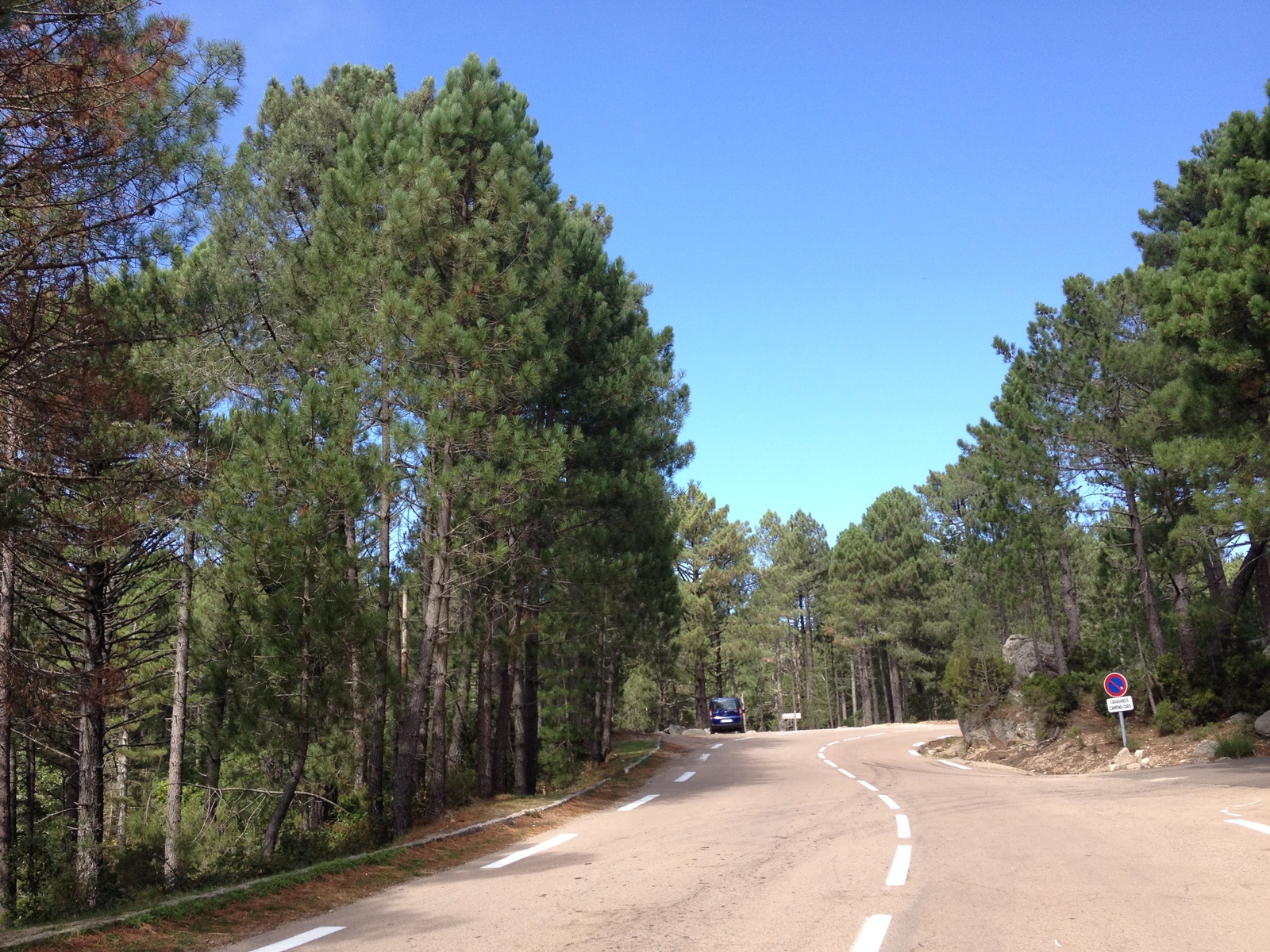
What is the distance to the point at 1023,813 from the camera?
468 inches

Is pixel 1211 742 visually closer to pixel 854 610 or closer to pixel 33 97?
pixel 33 97

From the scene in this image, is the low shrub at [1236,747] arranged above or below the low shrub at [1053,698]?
below

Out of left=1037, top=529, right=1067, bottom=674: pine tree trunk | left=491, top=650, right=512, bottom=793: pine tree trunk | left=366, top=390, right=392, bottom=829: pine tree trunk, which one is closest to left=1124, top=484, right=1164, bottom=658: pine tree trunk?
left=1037, top=529, right=1067, bottom=674: pine tree trunk

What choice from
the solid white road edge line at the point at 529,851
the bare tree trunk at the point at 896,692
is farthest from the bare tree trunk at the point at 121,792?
the bare tree trunk at the point at 896,692

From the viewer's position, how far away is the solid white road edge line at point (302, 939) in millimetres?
5641

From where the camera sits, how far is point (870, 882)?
7172mm

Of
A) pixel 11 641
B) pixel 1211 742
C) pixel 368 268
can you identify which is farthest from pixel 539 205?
pixel 1211 742

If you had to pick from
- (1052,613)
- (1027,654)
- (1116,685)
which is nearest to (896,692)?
(1027,654)

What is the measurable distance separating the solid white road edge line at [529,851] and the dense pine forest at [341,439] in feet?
9.52

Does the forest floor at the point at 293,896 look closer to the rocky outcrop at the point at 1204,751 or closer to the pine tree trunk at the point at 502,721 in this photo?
the pine tree trunk at the point at 502,721

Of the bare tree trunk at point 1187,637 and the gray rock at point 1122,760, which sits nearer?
the gray rock at point 1122,760

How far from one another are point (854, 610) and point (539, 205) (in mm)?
44103

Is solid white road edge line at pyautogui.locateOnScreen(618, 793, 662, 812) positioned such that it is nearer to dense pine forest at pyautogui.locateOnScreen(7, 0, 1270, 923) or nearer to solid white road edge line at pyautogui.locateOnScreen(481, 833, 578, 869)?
dense pine forest at pyautogui.locateOnScreen(7, 0, 1270, 923)

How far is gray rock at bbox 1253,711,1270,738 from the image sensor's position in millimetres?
18422
